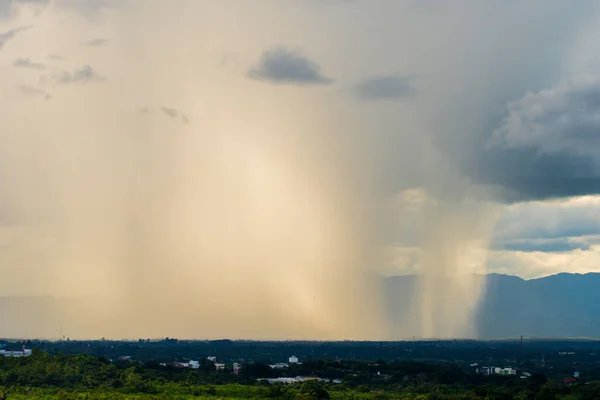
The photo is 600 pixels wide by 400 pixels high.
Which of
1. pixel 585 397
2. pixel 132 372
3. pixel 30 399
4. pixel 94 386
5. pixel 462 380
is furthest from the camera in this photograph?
pixel 462 380

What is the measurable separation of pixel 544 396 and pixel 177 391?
50824 mm

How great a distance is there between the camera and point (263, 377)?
154125 mm

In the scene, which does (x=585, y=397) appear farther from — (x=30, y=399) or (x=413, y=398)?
(x=30, y=399)

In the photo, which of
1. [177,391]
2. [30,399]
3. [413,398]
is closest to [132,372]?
[177,391]

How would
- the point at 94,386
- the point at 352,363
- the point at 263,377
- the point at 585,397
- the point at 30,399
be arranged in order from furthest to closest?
the point at 352,363
the point at 263,377
the point at 94,386
the point at 585,397
the point at 30,399

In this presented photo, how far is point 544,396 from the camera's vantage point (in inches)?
4149

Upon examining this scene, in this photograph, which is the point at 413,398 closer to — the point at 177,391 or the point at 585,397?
the point at 585,397

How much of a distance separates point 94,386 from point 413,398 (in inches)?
1905

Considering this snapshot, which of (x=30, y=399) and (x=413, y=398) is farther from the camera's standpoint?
(x=413, y=398)

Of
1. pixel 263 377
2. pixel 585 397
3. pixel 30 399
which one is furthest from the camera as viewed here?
pixel 263 377

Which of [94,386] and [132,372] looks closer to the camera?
[94,386]

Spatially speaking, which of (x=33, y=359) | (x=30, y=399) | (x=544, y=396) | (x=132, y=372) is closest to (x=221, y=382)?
(x=132, y=372)

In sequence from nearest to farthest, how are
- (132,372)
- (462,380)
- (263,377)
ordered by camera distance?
(132,372) → (462,380) → (263,377)

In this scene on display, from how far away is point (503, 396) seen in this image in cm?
10638
